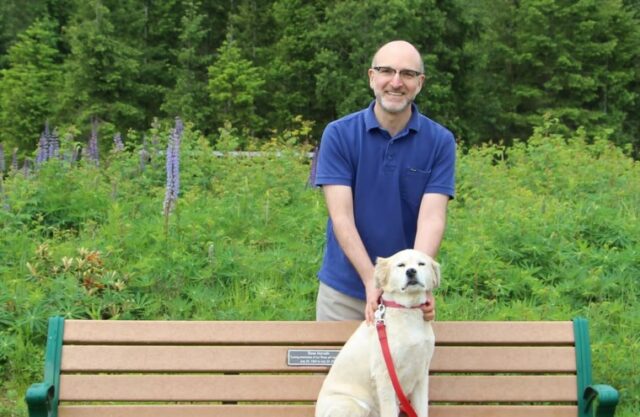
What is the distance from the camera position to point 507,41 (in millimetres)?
43500

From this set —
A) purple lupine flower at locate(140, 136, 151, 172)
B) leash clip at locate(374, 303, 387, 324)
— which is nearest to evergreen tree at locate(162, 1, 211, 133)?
purple lupine flower at locate(140, 136, 151, 172)

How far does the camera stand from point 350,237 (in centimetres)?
381

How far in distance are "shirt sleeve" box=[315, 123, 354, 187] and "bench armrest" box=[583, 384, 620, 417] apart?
5.13 ft

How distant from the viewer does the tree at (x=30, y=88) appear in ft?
128

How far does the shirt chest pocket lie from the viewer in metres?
3.94

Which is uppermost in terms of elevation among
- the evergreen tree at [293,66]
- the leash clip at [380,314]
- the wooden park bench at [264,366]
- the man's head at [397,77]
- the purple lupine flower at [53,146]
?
the evergreen tree at [293,66]

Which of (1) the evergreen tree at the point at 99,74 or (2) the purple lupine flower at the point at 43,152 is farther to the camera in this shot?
(1) the evergreen tree at the point at 99,74

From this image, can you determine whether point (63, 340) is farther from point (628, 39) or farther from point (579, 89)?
point (628, 39)

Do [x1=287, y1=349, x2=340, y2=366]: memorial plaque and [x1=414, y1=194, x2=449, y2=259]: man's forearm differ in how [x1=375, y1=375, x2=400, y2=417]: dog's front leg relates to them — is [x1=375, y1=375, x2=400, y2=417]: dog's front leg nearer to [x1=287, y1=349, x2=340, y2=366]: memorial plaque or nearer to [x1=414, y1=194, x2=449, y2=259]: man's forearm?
[x1=414, y1=194, x2=449, y2=259]: man's forearm

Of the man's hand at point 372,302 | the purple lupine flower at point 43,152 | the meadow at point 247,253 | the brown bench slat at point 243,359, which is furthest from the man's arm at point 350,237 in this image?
the purple lupine flower at point 43,152

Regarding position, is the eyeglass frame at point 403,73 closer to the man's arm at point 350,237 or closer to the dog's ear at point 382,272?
the man's arm at point 350,237

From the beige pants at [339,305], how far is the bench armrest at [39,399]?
4.61 feet

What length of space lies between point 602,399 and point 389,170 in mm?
1487

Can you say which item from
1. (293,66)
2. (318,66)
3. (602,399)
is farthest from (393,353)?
(293,66)
